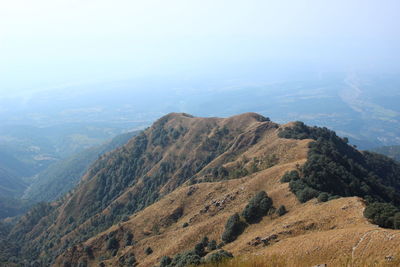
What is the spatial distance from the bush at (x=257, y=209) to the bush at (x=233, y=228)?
1457mm

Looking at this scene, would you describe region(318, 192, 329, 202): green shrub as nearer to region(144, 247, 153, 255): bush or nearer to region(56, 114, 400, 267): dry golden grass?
region(56, 114, 400, 267): dry golden grass

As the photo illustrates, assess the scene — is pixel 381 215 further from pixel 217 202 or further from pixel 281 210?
pixel 217 202

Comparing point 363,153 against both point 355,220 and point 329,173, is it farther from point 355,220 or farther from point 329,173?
point 355,220

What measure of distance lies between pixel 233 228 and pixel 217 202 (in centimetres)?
1232

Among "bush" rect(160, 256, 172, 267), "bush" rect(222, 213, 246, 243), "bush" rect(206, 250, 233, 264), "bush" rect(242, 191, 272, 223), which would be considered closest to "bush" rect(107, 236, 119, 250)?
"bush" rect(160, 256, 172, 267)

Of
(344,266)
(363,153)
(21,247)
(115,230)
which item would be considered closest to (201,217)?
(115,230)

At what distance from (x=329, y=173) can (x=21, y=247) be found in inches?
5234

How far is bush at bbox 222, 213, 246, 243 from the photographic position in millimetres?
47469

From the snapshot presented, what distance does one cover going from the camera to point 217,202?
198 ft

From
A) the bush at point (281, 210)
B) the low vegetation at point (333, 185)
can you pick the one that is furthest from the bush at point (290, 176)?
the bush at point (281, 210)

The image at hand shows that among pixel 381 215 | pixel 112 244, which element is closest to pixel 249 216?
pixel 381 215

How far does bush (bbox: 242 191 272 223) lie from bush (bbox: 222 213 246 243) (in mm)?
1457

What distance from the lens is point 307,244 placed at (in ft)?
91.6

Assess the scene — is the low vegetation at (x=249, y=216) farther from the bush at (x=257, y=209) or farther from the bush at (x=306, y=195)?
the bush at (x=306, y=195)
